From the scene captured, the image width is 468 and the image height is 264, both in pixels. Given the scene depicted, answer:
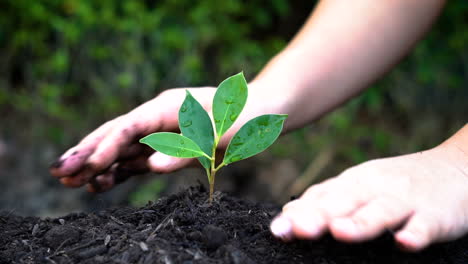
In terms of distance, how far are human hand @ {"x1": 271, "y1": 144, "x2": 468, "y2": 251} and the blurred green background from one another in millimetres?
1935

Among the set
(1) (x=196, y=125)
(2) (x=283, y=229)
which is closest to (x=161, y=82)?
Answer: (1) (x=196, y=125)

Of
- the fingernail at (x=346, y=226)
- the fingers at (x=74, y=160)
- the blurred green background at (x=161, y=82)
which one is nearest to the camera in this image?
the fingernail at (x=346, y=226)

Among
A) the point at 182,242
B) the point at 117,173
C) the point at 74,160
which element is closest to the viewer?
the point at 182,242

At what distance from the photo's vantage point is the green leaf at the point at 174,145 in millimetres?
921

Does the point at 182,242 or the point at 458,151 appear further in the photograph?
the point at 458,151

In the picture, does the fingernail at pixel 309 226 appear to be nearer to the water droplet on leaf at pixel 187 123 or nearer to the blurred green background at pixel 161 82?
the water droplet on leaf at pixel 187 123

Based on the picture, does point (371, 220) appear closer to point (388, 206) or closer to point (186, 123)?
point (388, 206)

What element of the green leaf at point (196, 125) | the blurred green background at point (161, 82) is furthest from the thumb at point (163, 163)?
the blurred green background at point (161, 82)

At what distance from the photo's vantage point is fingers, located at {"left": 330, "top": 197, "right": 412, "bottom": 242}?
0.75 metres

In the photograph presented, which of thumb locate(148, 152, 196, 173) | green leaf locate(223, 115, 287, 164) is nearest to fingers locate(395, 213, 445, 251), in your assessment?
green leaf locate(223, 115, 287, 164)

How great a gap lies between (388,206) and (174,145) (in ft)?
1.28

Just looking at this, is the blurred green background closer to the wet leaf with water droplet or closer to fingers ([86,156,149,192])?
fingers ([86,156,149,192])

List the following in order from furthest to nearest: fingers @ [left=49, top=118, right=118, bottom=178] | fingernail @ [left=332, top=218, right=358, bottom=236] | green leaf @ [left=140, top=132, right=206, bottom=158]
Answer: fingers @ [left=49, top=118, right=118, bottom=178] → green leaf @ [left=140, top=132, right=206, bottom=158] → fingernail @ [left=332, top=218, right=358, bottom=236]

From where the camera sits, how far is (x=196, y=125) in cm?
97
